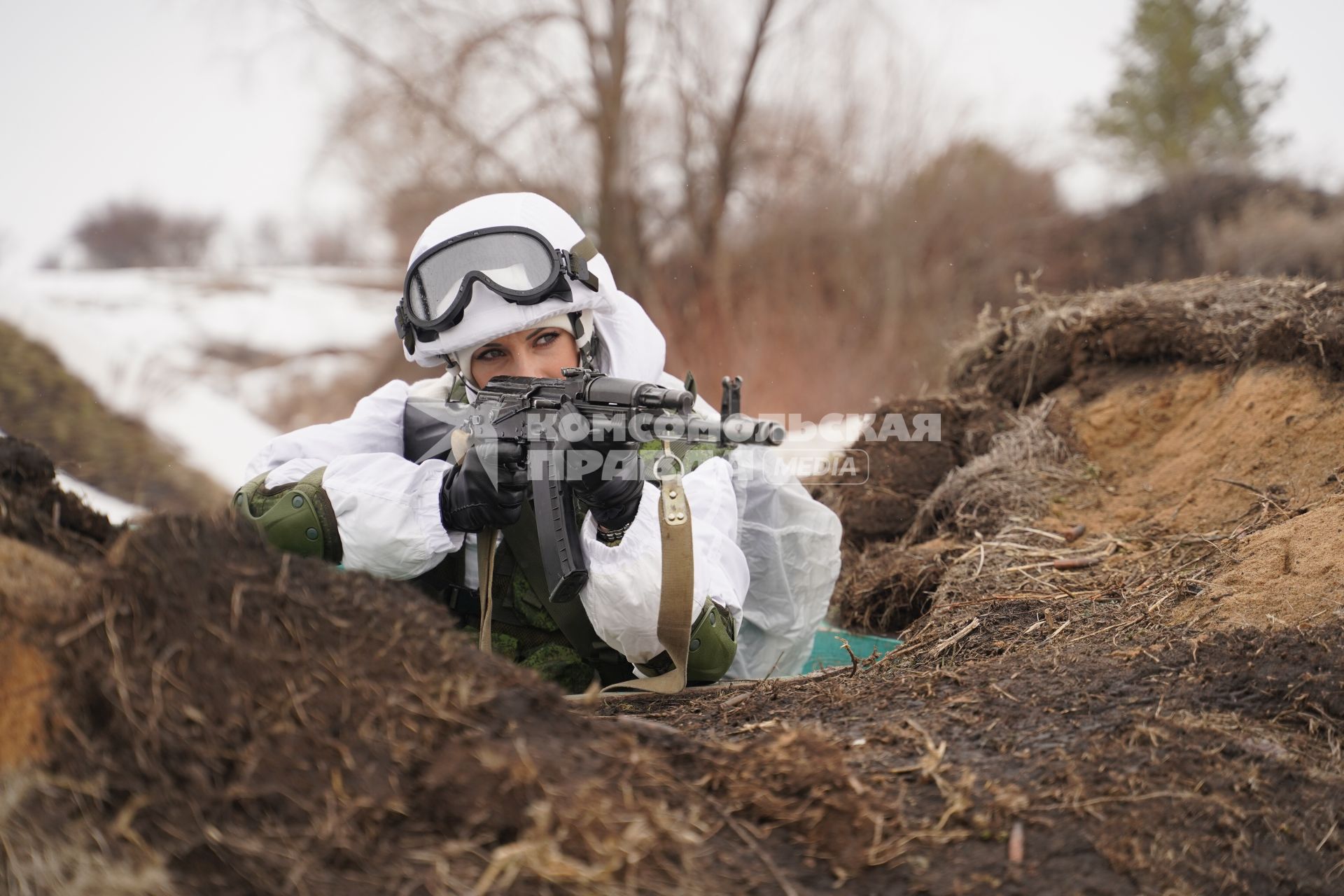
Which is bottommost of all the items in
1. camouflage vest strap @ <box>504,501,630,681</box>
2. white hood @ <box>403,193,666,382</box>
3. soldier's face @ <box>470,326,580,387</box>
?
camouflage vest strap @ <box>504,501,630,681</box>

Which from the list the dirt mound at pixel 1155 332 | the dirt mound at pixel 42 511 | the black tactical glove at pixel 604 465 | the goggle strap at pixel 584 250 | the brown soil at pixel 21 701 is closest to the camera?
the brown soil at pixel 21 701

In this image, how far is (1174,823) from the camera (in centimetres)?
153

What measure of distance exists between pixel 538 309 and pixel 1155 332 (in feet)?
8.00

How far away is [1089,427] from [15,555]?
11.3 ft

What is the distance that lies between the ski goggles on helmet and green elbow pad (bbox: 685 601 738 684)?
902mm

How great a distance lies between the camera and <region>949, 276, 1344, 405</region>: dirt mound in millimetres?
3381

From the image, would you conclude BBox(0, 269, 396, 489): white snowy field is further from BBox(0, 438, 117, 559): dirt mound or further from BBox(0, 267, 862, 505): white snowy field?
BBox(0, 438, 117, 559): dirt mound

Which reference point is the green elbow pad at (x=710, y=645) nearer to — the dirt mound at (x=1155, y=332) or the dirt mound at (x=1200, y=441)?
the dirt mound at (x=1200, y=441)

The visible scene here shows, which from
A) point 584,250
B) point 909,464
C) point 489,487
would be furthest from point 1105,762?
point 909,464

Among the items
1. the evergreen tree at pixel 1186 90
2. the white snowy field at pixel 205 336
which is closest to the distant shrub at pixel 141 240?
the white snowy field at pixel 205 336

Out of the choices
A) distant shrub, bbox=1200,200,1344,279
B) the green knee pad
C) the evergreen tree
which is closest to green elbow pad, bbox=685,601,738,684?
the green knee pad

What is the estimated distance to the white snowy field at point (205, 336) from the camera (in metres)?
9.48

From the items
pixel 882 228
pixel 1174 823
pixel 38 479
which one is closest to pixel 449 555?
pixel 38 479

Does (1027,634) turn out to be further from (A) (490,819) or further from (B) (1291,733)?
(A) (490,819)
